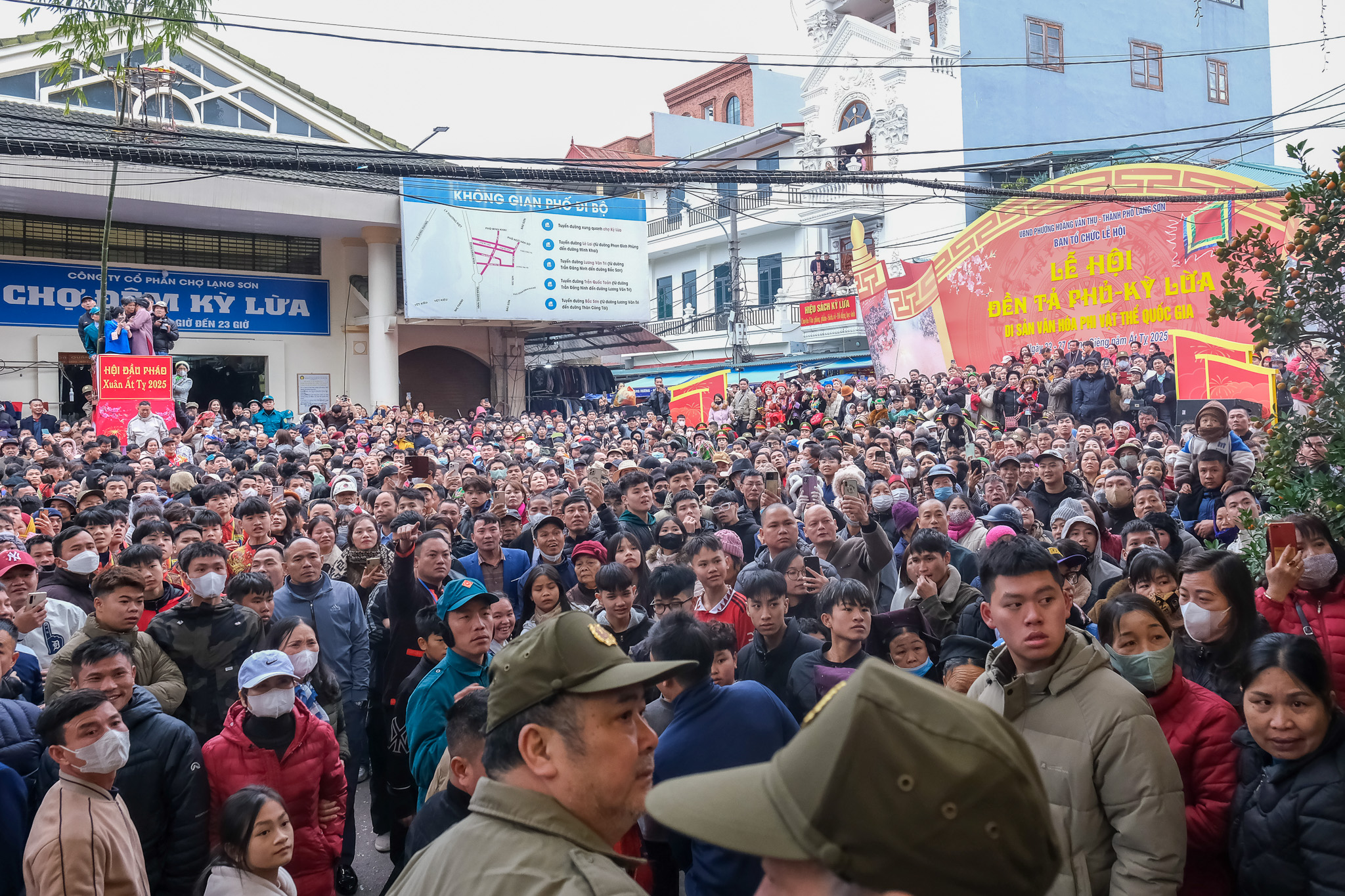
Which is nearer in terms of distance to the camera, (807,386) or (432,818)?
(432,818)

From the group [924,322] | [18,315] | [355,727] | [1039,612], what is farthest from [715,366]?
[1039,612]

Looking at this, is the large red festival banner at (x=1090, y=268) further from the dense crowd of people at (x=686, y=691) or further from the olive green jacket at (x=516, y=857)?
the olive green jacket at (x=516, y=857)

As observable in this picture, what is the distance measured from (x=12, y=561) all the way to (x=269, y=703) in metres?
1.74

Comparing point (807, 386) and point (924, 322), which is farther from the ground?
point (924, 322)

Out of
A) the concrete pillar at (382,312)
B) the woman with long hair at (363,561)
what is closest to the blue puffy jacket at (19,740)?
the woman with long hair at (363,561)

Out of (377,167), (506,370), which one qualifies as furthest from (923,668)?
(506,370)

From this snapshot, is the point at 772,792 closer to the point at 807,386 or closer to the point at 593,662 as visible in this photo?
the point at 593,662

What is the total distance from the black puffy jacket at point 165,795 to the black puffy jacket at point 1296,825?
342 cm

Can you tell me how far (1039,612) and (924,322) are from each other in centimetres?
1926

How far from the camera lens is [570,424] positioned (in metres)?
20.1

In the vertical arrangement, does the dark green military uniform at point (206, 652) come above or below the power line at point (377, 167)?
below

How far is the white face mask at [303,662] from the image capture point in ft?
14.1

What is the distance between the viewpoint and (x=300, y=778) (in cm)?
374

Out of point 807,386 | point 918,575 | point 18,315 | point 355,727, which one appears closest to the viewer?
point 918,575
